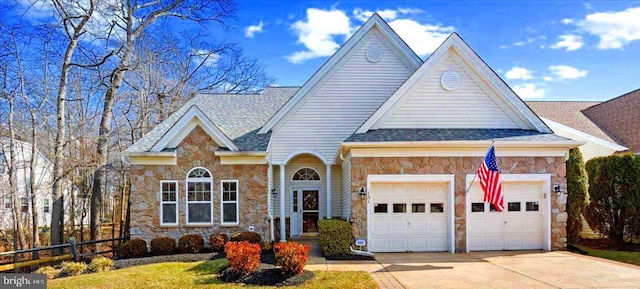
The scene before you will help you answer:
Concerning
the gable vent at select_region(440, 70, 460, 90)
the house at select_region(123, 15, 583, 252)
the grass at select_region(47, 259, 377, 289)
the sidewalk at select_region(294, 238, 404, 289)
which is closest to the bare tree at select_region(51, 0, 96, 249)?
the house at select_region(123, 15, 583, 252)

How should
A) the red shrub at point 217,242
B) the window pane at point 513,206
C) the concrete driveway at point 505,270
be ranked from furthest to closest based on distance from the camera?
the red shrub at point 217,242
the window pane at point 513,206
the concrete driveway at point 505,270

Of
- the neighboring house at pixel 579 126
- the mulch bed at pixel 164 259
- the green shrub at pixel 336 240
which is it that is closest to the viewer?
the mulch bed at pixel 164 259

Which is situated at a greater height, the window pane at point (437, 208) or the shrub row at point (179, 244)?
the window pane at point (437, 208)

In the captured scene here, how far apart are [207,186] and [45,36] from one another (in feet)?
33.6

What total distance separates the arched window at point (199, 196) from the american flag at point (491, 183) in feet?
28.5

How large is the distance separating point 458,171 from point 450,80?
9.88 ft

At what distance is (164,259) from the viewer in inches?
489

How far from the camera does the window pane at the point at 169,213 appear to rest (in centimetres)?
1431

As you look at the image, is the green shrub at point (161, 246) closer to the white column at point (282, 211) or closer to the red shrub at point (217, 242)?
the red shrub at point (217, 242)

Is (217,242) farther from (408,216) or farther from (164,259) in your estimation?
(408,216)

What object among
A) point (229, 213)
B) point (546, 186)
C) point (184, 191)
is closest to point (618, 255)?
point (546, 186)

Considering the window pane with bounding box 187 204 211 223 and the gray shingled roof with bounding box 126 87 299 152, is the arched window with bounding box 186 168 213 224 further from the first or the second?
the gray shingled roof with bounding box 126 87 299 152

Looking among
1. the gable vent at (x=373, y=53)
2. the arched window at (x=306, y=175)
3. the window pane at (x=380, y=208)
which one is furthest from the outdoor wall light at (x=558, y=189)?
the arched window at (x=306, y=175)

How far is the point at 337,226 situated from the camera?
1244 centimetres
